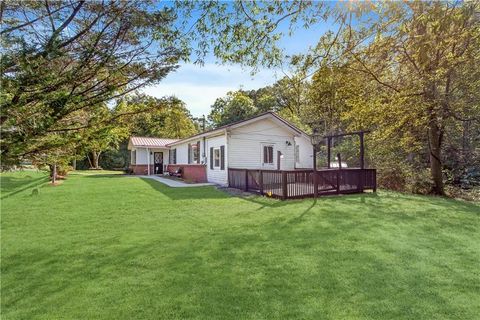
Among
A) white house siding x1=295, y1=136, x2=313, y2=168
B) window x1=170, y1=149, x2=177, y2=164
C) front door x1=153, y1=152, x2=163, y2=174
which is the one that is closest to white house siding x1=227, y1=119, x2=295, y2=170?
white house siding x1=295, y1=136, x2=313, y2=168

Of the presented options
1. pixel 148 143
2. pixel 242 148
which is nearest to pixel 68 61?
pixel 242 148

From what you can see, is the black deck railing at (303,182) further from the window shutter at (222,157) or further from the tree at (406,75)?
the tree at (406,75)

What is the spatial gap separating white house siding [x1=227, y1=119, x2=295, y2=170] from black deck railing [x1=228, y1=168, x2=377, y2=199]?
1.54 m

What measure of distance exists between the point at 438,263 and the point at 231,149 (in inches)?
432

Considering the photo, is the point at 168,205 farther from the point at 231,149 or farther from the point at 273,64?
the point at 231,149

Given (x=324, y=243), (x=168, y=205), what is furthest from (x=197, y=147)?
(x=324, y=243)

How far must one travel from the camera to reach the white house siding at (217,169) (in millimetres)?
14398

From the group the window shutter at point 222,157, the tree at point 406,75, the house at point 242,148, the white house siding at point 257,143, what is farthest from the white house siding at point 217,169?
the tree at point 406,75

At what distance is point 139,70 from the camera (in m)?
3.52

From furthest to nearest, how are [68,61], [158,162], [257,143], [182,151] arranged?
[158,162] → [182,151] → [257,143] → [68,61]

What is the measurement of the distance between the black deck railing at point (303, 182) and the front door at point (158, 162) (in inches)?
537

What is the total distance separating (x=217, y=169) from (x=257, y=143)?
8.53 feet

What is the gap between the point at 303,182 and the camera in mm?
10508

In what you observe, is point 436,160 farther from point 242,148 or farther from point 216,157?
point 216,157
